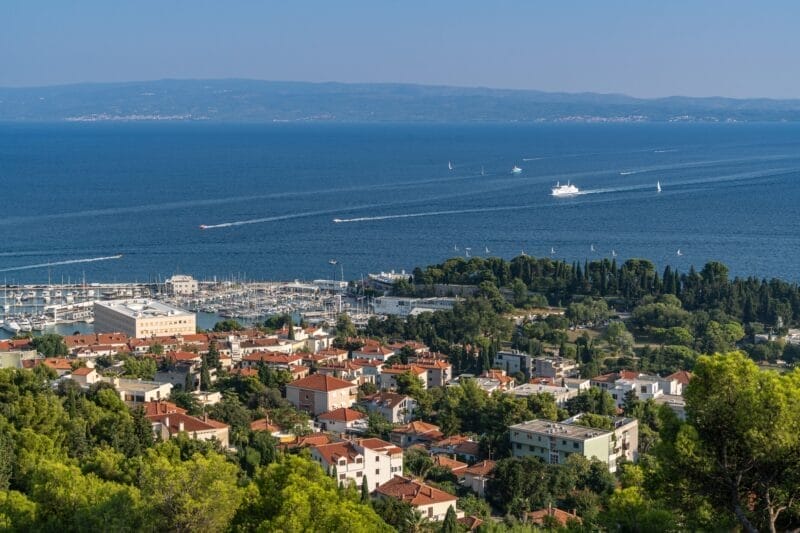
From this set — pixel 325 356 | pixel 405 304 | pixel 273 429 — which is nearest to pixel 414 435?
pixel 273 429

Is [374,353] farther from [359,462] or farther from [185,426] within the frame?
[359,462]

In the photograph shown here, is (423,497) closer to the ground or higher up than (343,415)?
higher up

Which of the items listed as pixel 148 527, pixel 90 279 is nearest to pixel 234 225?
pixel 90 279

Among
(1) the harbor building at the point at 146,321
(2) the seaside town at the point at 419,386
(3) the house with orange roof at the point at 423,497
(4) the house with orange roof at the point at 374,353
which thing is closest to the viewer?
(2) the seaside town at the point at 419,386

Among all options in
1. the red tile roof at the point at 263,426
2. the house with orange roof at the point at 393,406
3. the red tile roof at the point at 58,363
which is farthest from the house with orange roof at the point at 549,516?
the red tile roof at the point at 58,363

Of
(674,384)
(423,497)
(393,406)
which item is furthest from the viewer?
(674,384)

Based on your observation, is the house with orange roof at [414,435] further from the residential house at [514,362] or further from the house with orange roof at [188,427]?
the residential house at [514,362]

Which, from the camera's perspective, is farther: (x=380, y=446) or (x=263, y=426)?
(x=263, y=426)

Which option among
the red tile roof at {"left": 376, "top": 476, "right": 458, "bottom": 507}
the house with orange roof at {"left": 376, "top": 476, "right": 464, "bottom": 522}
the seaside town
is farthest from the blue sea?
the house with orange roof at {"left": 376, "top": 476, "right": 464, "bottom": 522}
